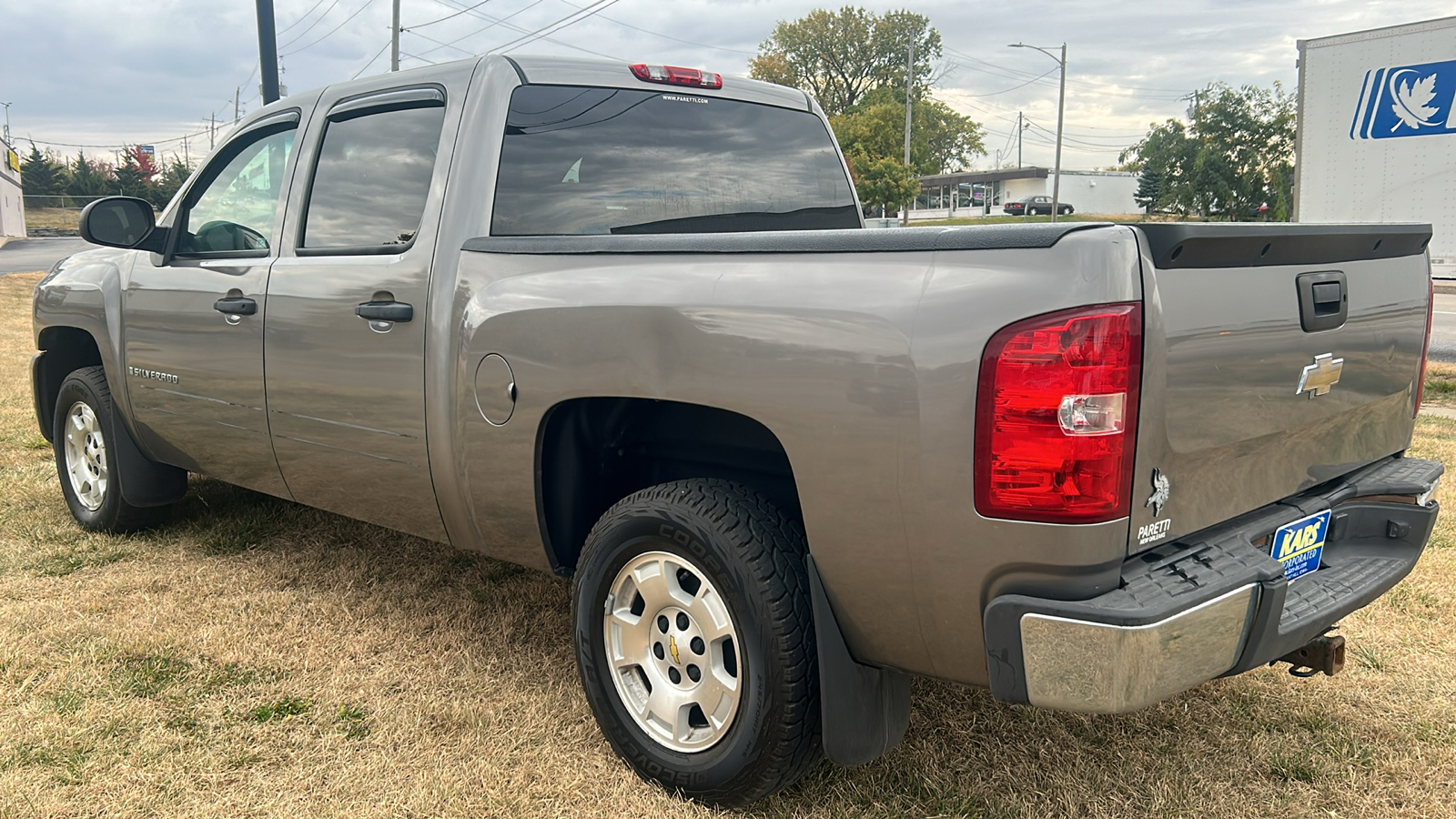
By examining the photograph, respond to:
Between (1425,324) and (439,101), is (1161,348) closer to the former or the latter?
(1425,324)

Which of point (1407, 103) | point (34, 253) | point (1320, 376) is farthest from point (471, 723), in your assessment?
point (34, 253)

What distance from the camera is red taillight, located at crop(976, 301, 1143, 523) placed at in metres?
2.02

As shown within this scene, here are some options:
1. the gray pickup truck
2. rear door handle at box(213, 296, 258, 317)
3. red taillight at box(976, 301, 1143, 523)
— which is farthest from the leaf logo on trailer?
rear door handle at box(213, 296, 258, 317)

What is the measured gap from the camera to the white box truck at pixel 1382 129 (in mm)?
11055

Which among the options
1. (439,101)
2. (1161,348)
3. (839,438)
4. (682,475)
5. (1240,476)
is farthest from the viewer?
(439,101)

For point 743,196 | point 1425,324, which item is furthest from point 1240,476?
point 743,196

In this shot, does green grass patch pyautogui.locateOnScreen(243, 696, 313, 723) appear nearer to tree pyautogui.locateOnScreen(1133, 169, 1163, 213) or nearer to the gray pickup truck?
the gray pickup truck

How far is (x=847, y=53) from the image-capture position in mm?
74500

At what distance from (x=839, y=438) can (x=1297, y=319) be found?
3.56ft

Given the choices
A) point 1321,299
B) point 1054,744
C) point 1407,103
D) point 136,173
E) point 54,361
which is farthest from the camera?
point 136,173

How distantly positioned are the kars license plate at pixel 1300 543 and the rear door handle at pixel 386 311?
237cm

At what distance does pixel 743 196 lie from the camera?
149 inches

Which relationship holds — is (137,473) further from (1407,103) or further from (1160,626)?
(1407,103)

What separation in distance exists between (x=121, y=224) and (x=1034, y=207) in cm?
6919
